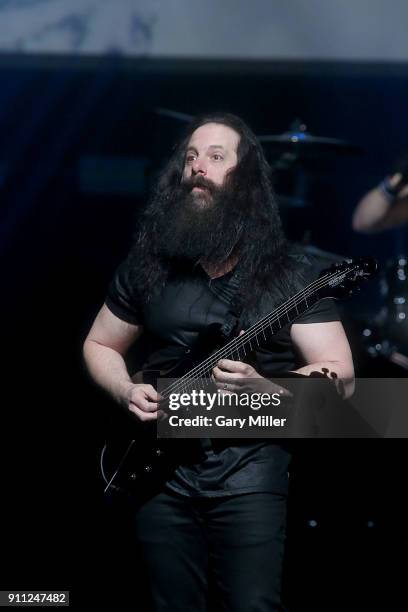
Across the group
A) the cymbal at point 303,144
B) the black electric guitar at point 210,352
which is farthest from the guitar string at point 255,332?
the cymbal at point 303,144

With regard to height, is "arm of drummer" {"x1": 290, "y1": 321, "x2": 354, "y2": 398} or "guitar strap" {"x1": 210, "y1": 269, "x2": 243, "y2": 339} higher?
"guitar strap" {"x1": 210, "y1": 269, "x2": 243, "y2": 339}

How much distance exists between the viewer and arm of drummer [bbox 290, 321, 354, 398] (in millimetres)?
2094

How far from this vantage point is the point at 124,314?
2.38 meters

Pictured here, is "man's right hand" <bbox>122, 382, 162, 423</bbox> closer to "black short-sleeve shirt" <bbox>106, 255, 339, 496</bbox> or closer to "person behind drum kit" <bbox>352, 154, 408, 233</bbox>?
"black short-sleeve shirt" <bbox>106, 255, 339, 496</bbox>

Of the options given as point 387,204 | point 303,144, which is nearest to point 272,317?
point 387,204

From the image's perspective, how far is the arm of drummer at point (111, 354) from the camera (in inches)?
88.7

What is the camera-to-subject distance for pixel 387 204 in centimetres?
292

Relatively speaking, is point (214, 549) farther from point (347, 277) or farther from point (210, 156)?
point (210, 156)

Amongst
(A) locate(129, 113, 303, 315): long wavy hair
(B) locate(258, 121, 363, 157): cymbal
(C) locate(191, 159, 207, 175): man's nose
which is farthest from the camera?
(B) locate(258, 121, 363, 157): cymbal

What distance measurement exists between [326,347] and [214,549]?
63 centimetres

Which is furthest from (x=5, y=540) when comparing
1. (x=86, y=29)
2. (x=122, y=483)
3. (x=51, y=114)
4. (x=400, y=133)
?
(x=400, y=133)

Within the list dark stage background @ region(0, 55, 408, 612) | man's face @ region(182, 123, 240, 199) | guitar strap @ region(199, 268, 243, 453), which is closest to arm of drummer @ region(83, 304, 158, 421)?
guitar strap @ region(199, 268, 243, 453)

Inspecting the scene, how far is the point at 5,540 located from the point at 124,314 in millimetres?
1824

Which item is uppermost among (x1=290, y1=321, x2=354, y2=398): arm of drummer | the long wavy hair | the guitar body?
the long wavy hair
